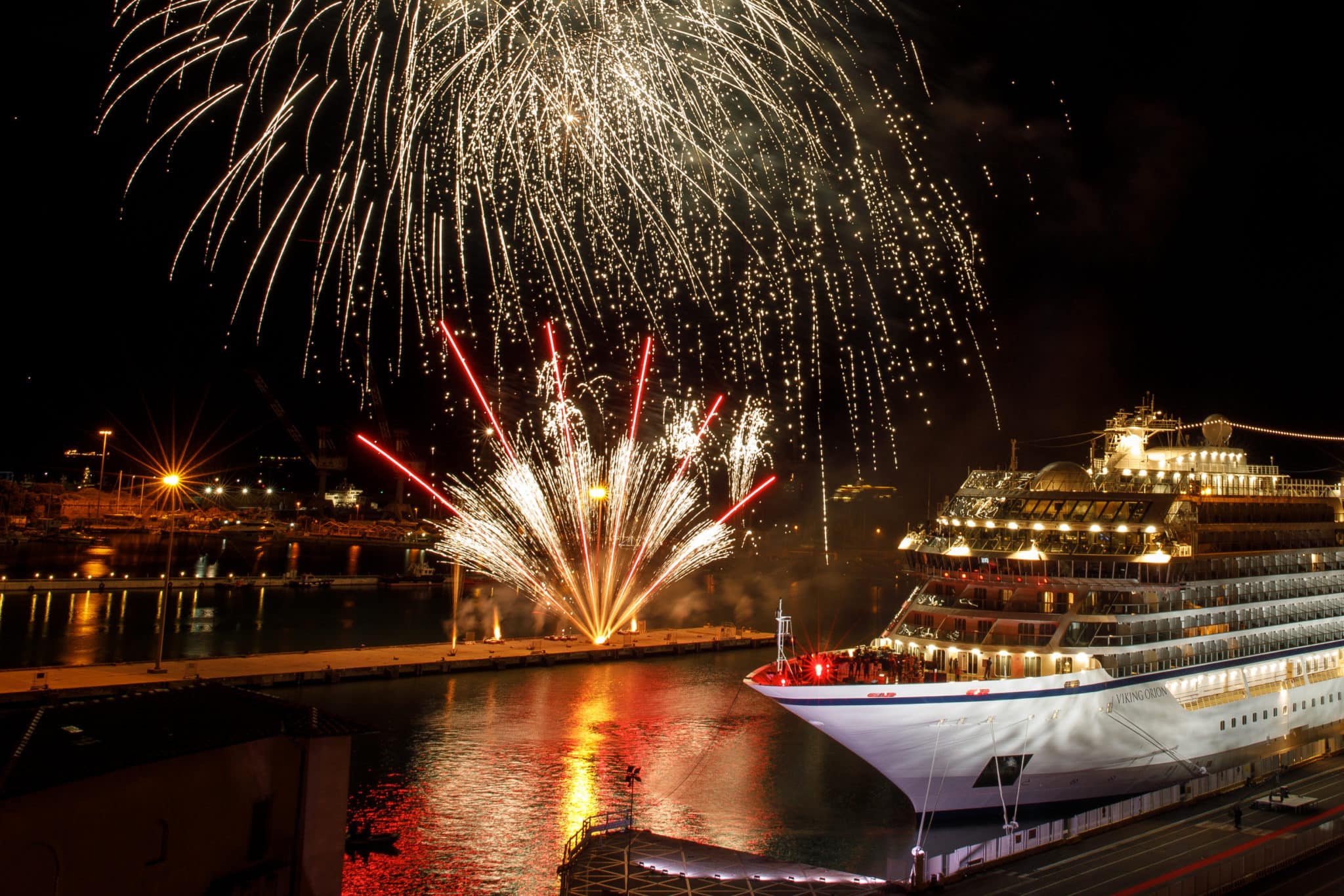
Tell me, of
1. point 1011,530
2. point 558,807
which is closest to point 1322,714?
point 1011,530

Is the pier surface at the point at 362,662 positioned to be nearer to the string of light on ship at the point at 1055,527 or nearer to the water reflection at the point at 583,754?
the water reflection at the point at 583,754

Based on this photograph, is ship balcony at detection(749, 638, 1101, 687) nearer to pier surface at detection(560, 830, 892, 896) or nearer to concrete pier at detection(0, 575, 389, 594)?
pier surface at detection(560, 830, 892, 896)

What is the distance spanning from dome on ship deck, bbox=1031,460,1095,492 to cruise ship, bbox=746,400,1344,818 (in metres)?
0.04

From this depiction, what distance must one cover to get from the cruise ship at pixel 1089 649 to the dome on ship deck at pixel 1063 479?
44mm

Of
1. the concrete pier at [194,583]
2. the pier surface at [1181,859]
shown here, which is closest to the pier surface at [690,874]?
the pier surface at [1181,859]

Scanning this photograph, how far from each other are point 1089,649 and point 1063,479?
21.3 ft

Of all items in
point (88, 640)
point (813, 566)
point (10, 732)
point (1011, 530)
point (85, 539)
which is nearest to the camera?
point (10, 732)

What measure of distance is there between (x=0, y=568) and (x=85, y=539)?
33.6 m

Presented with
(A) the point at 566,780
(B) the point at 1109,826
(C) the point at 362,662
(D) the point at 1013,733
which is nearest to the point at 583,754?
(A) the point at 566,780

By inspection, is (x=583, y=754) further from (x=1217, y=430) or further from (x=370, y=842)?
(x=1217, y=430)

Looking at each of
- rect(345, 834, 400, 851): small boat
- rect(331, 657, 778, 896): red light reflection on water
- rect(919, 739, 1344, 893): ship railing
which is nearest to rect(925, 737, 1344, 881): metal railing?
rect(919, 739, 1344, 893): ship railing

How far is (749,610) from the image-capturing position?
Result: 75.7m

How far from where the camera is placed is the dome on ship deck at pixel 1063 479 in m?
28.8

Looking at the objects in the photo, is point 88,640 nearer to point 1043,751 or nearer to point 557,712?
point 557,712
